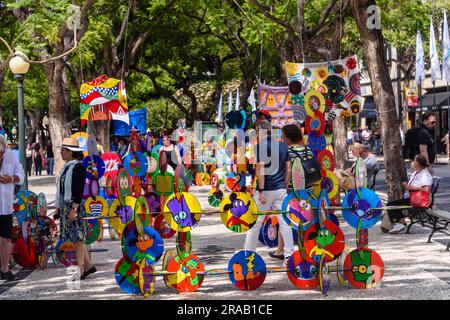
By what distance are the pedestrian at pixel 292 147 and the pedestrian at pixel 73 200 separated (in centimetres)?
229

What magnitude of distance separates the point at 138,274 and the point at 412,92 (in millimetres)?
42450

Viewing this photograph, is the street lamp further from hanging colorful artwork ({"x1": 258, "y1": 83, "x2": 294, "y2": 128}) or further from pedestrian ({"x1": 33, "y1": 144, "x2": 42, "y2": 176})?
pedestrian ({"x1": 33, "y1": 144, "x2": 42, "y2": 176})

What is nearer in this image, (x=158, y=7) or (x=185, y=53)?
(x=158, y=7)

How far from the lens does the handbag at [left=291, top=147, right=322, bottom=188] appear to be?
33.0 ft

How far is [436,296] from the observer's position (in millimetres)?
7809

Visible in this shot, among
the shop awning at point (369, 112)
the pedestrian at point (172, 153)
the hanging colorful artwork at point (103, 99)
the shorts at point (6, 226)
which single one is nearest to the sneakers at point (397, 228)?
the pedestrian at point (172, 153)

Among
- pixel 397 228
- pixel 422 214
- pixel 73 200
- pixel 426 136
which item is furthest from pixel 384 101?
pixel 73 200

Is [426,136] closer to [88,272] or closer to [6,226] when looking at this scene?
[88,272]

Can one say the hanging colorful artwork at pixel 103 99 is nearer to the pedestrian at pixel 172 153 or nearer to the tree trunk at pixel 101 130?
the pedestrian at pixel 172 153

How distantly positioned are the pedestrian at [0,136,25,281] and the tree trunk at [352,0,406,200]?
23.1ft

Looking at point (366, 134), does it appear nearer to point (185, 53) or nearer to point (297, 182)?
point (185, 53)

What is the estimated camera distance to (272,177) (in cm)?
935

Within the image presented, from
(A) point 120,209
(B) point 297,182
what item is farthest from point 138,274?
(B) point 297,182

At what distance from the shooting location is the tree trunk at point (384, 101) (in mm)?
14484
